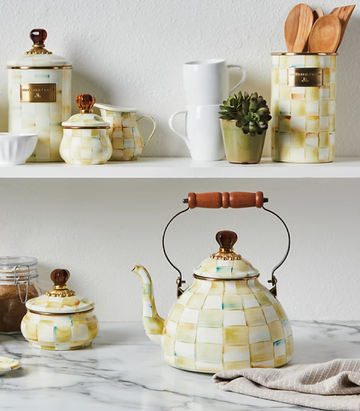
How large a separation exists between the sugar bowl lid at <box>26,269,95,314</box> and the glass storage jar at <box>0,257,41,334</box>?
0.08 metres

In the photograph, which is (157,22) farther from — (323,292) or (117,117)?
(323,292)

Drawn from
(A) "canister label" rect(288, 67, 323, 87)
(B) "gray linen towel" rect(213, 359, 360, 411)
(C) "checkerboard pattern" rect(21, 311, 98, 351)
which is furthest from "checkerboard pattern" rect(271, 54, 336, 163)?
(C) "checkerboard pattern" rect(21, 311, 98, 351)

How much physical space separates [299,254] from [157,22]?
0.57 metres

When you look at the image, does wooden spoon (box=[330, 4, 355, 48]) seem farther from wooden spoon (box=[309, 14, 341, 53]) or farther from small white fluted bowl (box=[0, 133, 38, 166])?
small white fluted bowl (box=[0, 133, 38, 166])

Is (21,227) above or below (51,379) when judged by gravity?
above

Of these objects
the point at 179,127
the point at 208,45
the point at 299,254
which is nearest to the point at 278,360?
the point at 299,254

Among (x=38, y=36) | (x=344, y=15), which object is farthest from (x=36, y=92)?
(x=344, y=15)

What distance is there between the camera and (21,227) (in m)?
1.55

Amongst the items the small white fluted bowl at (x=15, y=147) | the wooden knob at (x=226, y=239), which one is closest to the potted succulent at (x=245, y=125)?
the wooden knob at (x=226, y=239)

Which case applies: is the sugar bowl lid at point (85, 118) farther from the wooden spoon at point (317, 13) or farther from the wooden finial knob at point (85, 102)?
the wooden spoon at point (317, 13)

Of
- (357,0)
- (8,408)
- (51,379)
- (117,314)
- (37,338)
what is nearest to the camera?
(8,408)

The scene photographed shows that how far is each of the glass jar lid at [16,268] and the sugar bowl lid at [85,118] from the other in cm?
31

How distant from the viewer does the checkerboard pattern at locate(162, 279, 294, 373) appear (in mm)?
1215

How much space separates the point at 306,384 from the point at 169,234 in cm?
50
